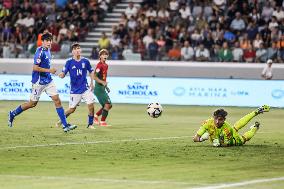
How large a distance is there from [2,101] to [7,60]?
661 cm

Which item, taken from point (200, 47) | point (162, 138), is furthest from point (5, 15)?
point (162, 138)

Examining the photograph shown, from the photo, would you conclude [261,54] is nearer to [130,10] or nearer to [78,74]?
[130,10]

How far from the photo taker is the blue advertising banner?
35.3 metres

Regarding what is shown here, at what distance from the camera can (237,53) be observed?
40.0 meters

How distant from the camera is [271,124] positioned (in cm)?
2736

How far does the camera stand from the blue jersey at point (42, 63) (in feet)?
76.6

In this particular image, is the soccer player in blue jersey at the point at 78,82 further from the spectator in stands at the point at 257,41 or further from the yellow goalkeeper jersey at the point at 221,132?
the spectator in stands at the point at 257,41

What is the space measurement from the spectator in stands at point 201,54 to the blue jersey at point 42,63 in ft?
56.3

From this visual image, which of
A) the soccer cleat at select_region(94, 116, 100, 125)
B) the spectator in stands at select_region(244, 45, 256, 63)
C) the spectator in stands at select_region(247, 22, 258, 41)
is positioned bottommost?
the soccer cleat at select_region(94, 116, 100, 125)

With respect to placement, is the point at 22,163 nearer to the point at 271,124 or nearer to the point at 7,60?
the point at 271,124

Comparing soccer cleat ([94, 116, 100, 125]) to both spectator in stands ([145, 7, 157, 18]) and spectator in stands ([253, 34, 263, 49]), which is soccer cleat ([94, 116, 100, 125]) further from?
spectator in stands ([145, 7, 157, 18])

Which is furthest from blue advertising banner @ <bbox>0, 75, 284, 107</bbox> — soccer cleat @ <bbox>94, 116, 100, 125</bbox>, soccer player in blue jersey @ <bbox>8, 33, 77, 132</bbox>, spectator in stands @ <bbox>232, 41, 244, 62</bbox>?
soccer player in blue jersey @ <bbox>8, 33, 77, 132</bbox>

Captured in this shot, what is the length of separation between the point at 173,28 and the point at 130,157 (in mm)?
24451

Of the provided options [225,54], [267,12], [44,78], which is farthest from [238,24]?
[44,78]
